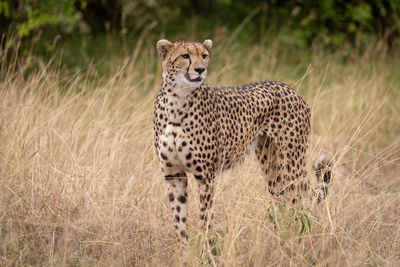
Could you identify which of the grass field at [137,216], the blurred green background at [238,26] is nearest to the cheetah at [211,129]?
the grass field at [137,216]

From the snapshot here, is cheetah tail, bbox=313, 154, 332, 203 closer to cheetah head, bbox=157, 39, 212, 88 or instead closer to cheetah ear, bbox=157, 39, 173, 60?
cheetah head, bbox=157, 39, 212, 88

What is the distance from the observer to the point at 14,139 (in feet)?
13.5

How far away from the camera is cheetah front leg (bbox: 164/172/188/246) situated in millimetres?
3484

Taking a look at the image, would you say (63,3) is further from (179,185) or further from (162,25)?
(179,185)

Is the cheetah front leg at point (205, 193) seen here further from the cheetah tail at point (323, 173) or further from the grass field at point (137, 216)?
the cheetah tail at point (323, 173)

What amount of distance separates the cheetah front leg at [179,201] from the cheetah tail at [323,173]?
87 centimetres

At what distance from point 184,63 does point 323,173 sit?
1.17m

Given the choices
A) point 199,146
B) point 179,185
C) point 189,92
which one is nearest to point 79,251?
point 179,185

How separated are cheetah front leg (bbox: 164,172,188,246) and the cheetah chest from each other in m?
0.20

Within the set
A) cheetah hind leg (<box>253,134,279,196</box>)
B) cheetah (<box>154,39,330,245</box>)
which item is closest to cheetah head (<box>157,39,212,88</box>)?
cheetah (<box>154,39,330,245</box>)

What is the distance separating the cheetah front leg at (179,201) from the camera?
11.4 feet

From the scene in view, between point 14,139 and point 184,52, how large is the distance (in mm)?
1677

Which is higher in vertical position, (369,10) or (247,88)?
(369,10)

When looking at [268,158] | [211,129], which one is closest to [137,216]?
[211,129]
